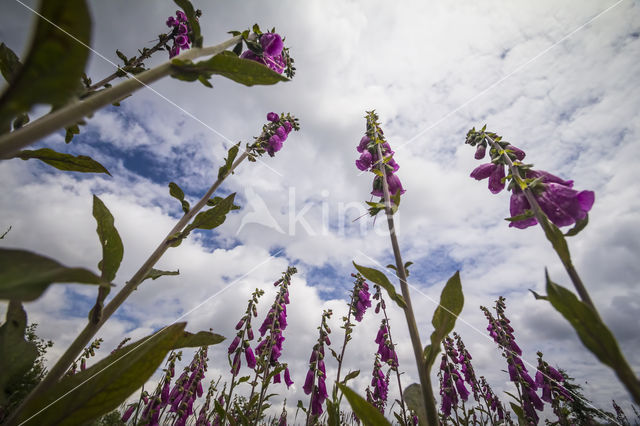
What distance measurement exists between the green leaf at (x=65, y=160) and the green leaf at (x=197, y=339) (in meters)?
0.92

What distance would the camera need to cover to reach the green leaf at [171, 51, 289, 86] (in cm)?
91

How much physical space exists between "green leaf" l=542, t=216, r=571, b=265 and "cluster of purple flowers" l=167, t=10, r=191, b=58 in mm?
3408

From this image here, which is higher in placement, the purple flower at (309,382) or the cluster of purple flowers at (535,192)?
the cluster of purple flowers at (535,192)

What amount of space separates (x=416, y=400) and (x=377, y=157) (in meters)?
2.12

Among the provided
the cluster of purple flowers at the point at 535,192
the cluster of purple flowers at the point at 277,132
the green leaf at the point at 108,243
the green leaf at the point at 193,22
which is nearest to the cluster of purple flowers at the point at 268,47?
the green leaf at the point at 193,22

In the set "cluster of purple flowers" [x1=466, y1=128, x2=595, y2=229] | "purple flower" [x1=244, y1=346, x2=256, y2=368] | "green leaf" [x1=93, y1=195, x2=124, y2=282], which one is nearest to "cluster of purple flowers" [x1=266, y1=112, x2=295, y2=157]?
"cluster of purple flowers" [x1=466, y1=128, x2=595, y2=229]

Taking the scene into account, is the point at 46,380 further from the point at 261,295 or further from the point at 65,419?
the point at 261,295

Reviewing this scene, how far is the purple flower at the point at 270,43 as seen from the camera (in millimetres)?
1598

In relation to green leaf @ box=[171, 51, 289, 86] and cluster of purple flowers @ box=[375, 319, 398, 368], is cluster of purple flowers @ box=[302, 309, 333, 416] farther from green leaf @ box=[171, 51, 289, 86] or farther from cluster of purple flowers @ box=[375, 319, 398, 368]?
green leaf @ box=[171, 51, 289, 86]

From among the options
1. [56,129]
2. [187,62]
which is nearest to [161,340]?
[56,129]

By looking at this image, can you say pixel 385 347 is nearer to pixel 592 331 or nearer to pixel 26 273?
pixel 592 331

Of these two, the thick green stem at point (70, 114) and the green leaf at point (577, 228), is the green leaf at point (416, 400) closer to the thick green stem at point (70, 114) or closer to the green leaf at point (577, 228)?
the green leaf at point (577, 228)

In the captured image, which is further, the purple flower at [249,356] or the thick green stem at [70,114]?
the purple flower at [249,356]

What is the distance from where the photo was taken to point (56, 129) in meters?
0.62
